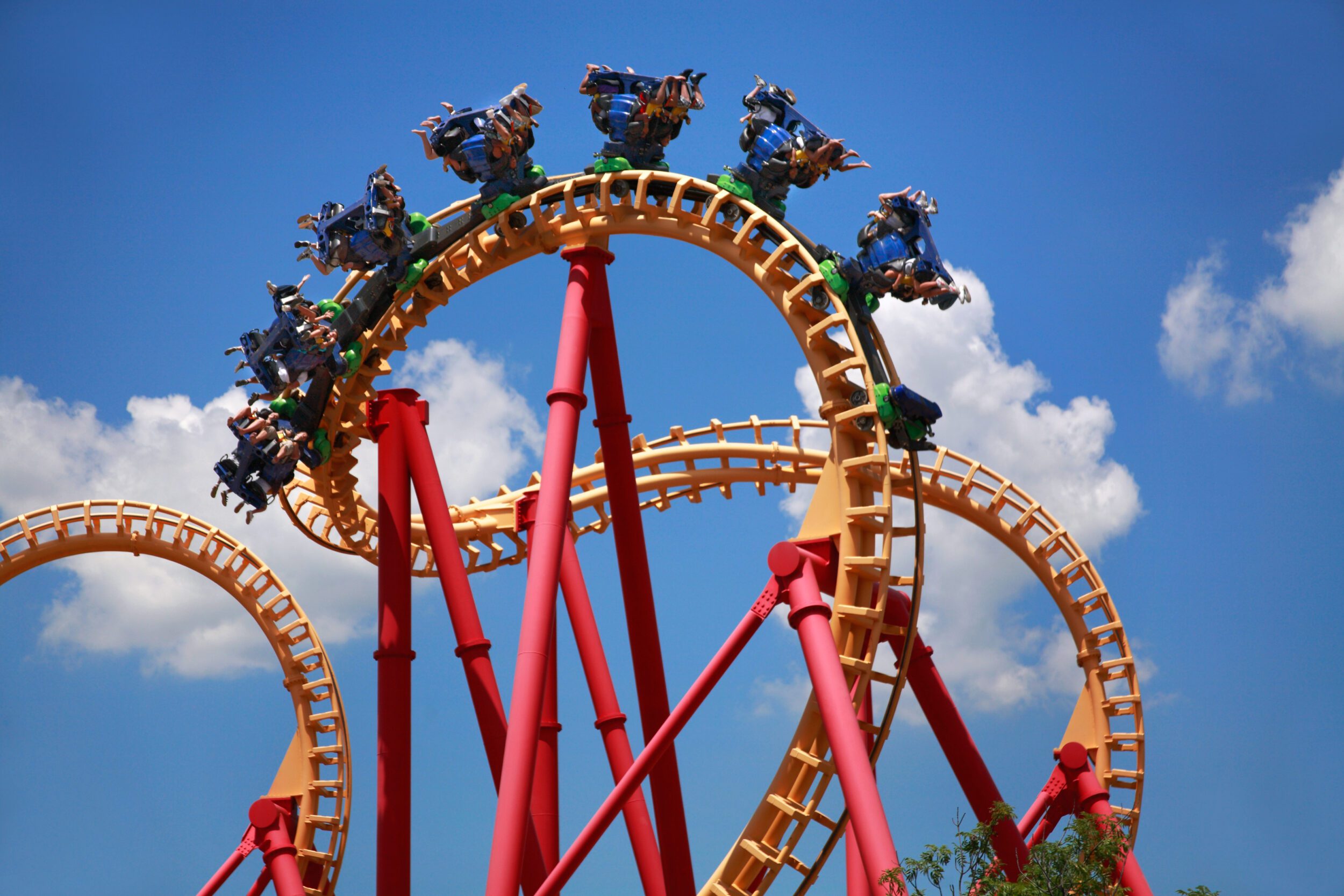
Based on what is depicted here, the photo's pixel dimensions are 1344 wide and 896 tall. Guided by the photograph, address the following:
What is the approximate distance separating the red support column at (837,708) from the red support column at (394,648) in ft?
11.8

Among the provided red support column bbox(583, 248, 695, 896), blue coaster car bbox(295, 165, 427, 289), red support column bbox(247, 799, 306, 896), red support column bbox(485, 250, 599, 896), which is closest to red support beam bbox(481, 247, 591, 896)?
red support column bbox(485, 250, 599, 896)

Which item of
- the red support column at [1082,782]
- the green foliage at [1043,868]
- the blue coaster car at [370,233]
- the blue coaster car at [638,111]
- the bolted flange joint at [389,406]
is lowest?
the green foliage at [1043,868]

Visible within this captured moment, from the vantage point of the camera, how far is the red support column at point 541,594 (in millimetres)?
8461

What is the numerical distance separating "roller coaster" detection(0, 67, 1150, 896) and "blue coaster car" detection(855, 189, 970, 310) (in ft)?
0.05

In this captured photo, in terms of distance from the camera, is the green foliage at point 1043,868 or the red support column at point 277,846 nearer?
the green foliage at point 1043,868

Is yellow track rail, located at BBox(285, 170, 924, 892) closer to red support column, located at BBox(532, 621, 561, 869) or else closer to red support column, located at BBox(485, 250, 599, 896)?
red support column, located at BBox(485, 250, 599, 896)

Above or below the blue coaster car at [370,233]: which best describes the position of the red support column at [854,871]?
below

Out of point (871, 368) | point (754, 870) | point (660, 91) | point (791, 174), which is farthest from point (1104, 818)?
point (660, 91)

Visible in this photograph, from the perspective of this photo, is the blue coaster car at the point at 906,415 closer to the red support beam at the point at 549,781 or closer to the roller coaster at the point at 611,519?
the roller coaster at the point at 611,519

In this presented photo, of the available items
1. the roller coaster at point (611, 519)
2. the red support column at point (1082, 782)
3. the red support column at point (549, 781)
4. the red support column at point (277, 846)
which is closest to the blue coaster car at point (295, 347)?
the roller coaster at point (611, 519)

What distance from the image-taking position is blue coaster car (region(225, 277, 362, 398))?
36.2ft

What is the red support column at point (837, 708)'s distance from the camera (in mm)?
7973

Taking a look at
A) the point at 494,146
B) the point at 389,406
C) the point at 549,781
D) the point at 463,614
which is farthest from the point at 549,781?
the point at 494,146

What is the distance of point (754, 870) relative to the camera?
898 centimetres
